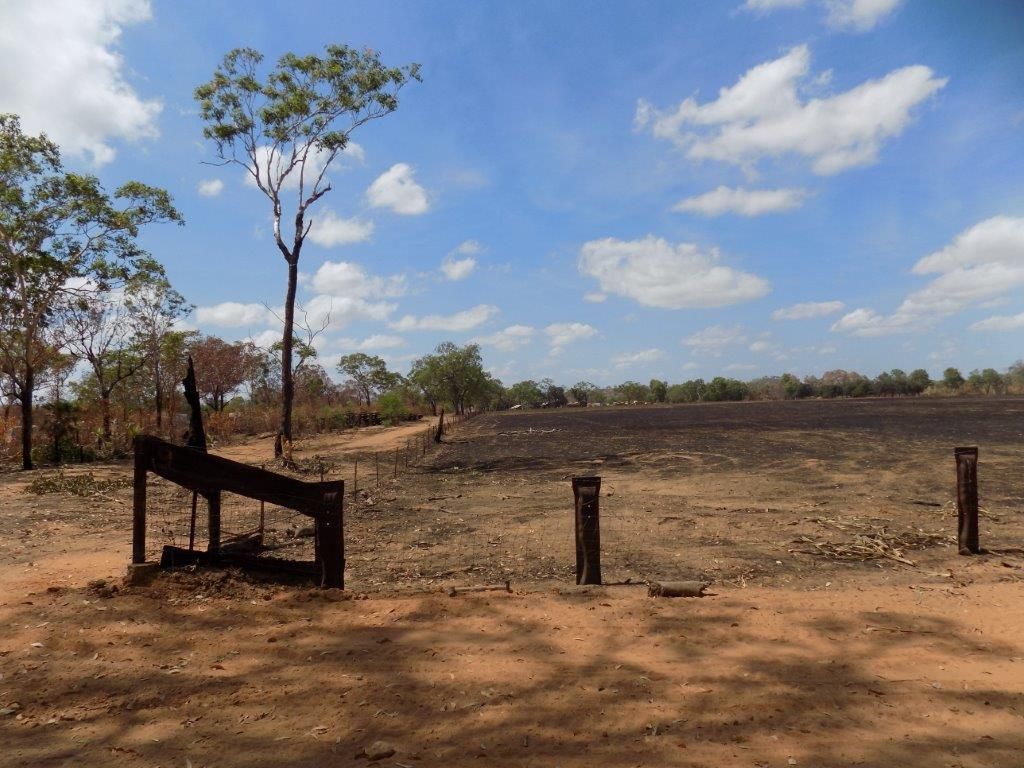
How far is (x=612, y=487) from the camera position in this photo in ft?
47.2

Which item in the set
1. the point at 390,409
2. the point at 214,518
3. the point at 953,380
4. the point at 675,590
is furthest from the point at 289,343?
the point at 953,380

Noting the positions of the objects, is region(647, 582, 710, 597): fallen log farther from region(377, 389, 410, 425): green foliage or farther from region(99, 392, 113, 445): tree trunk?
region(377, 389, 410, 425): green foliage

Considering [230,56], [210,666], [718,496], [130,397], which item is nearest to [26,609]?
[210,666]

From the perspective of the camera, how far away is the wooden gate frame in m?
5.39

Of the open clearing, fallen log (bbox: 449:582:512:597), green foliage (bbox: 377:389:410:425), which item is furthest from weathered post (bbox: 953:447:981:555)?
green foliage (bbox: 377:389:410:425)

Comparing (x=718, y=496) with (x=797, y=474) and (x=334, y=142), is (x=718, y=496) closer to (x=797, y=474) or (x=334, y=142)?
(x=797, y=474)

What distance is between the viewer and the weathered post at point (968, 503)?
7254 mm

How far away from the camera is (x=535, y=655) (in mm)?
4332

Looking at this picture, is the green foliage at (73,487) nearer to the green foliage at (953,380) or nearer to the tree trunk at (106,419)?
the tree trunk at (106,419)

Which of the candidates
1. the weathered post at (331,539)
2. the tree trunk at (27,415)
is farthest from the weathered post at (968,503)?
the tree trunk at (27,415)

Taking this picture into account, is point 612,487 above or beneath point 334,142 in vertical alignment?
beneath

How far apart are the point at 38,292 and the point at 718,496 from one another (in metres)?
20.1

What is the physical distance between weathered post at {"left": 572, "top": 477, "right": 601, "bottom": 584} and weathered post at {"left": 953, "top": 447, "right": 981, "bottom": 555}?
4255 mm

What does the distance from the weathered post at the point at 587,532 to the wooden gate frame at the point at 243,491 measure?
2.10m
